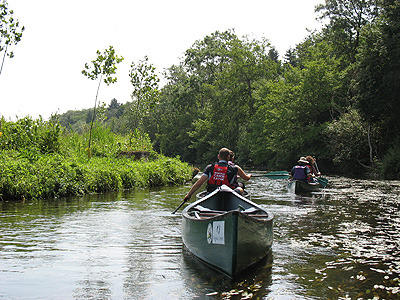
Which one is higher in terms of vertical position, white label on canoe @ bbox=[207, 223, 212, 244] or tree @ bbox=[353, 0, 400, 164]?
tree @ bbox=[353, 0, 400, 164]

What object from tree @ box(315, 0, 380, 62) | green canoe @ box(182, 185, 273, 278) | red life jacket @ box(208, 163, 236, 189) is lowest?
green canoe @ box(182, 185, 273, 278)

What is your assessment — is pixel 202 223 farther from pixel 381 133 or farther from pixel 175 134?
pixel 175 134

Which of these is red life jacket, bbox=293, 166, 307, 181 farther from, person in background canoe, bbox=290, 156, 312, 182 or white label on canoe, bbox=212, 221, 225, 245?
white label on canoe, bbox=212, 221, 225, 245

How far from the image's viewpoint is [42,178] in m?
14.9

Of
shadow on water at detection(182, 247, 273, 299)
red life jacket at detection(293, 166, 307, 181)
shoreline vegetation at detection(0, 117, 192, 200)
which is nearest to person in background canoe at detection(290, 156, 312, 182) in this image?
red life jacket at detection(293, 166, 307, 181)

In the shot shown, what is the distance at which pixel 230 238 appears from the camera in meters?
5.98

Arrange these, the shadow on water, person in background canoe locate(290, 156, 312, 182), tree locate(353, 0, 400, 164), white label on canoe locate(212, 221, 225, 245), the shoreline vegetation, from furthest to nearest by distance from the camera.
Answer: tree locate(353, 0, 400, 164)
person in background canoe locate(290, 156, 312, 182)
the shoreline vegetation
white label on canoe locate(212, 221, 225, 245)
the shadow on water

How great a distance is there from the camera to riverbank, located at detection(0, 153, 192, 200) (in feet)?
45.8

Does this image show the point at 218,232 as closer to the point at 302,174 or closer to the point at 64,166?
the point at 64,166

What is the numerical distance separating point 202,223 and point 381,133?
32.0 metres

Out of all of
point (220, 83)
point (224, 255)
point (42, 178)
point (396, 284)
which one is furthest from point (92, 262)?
point (220, 83)

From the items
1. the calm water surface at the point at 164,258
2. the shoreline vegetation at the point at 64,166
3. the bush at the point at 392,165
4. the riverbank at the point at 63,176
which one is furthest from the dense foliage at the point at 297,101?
the calm water surface at the point at 164,258

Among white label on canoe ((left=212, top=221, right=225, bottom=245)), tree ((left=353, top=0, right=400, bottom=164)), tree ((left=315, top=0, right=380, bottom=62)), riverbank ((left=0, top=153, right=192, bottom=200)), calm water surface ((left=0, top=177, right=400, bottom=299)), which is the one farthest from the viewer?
tree ((left=315, top=0, right=380, bottom=62))

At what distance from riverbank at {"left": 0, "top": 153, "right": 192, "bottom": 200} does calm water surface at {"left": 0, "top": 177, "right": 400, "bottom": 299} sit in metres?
0.96
